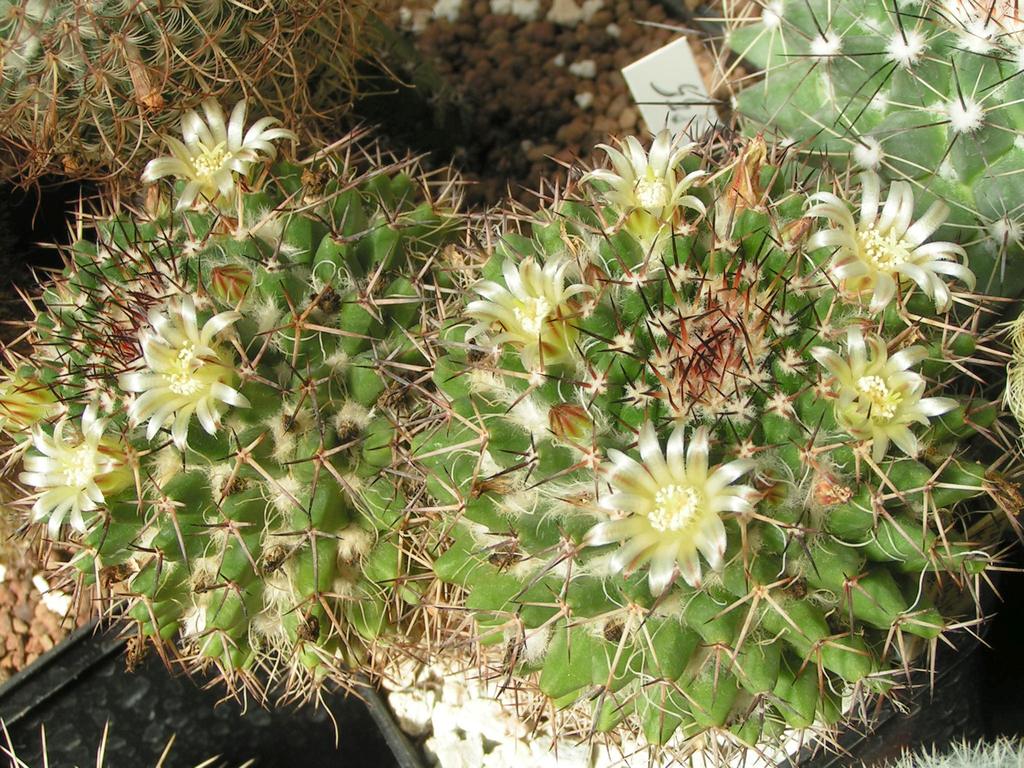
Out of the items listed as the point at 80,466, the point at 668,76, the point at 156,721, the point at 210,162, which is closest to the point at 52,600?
the point at 156,721

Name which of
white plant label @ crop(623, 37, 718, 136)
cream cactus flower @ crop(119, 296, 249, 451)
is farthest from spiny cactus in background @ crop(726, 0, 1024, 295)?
cream cactus flower @ crop(119, 296, 249, 451)

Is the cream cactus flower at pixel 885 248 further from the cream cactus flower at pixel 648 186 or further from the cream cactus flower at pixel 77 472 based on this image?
the cream cactus flower at pixel 77 472

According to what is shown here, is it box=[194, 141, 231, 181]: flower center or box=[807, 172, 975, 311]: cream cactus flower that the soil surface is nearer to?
box=[194, 141, 231, 181]: flower center

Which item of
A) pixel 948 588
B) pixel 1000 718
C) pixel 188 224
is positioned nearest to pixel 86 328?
pixel 188 224

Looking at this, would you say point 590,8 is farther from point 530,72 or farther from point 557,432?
point 557,432

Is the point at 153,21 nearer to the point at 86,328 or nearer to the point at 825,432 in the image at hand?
the point at 86,328

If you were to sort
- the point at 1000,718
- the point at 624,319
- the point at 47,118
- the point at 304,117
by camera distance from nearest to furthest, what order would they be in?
the point at 624,319 → the point at 47,118 → the point at 1000,718 → the point at 304,117

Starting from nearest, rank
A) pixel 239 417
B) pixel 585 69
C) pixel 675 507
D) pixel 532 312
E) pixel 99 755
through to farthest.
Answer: pixel 675 507 → pixel 532 312 → pixel 239 417 → pixel 99 755 → pixel 585 69
